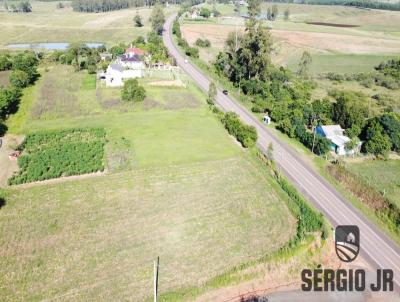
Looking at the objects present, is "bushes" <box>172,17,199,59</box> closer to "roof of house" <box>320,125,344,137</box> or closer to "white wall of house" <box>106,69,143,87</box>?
"white wall of house" <box>106,69,143,87</box>

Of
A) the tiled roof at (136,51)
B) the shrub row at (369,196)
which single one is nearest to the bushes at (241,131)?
the shrub row at (369,196)

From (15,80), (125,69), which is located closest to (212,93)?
(125,69)

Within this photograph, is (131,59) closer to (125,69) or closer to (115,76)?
(125,69)

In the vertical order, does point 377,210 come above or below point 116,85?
below

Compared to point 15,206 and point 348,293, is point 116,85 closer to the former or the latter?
point 15,206

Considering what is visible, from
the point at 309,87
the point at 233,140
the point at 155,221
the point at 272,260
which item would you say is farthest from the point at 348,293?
the point at 309,87

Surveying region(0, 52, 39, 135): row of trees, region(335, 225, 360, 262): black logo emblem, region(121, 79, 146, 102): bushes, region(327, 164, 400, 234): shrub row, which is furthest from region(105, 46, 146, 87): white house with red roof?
region(335, 225, 360, 262): black logo emblem
